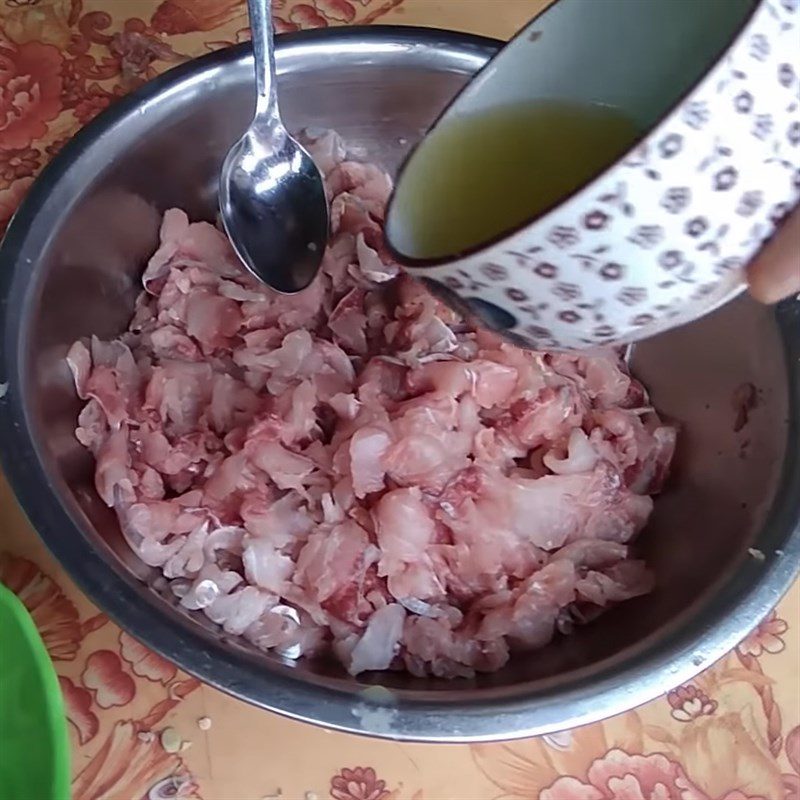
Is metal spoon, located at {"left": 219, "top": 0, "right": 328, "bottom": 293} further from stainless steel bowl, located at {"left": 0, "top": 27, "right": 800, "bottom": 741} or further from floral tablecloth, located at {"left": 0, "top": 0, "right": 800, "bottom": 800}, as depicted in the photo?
floral tablecloth, located at {"left": 0, "top": 0, "right": 800, "bottom": 800}

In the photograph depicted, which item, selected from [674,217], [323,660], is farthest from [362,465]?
[674,217]

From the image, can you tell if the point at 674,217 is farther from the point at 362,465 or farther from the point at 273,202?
the point at 273,202

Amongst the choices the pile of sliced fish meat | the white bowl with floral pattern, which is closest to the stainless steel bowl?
the pile of sliced fish meat

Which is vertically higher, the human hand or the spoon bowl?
the human hand

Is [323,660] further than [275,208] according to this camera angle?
No

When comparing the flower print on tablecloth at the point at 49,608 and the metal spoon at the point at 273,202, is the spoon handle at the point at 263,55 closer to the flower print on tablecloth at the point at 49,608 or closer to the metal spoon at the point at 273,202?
the metal spoon at the point at 273,202

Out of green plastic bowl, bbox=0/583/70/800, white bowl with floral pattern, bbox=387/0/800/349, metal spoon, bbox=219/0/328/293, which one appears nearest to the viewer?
white bowl with floral pattern, bbox=387/0/800/349

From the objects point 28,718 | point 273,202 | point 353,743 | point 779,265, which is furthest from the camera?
point 273,202
